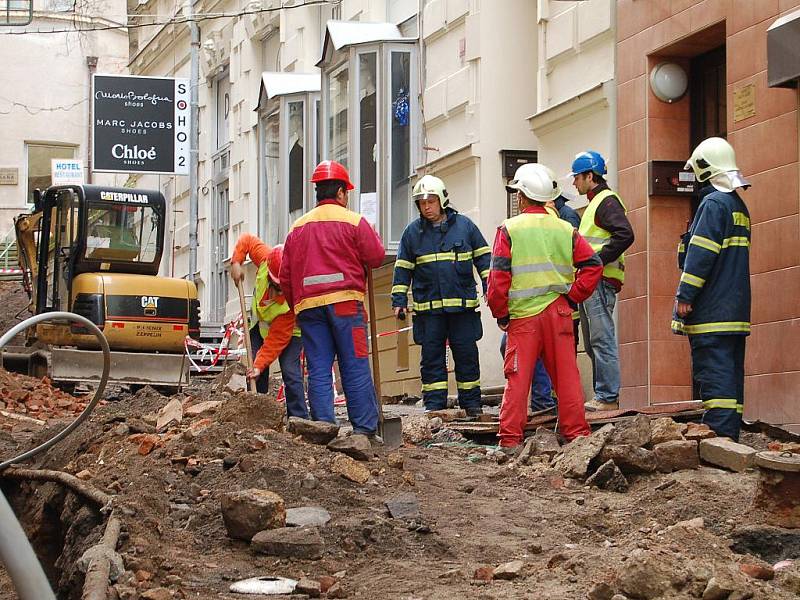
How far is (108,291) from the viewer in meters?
20.7

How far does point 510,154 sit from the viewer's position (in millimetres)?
16547

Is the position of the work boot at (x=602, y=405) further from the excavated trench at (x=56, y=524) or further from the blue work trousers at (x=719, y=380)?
the excavated trench at (x=56, y=524)

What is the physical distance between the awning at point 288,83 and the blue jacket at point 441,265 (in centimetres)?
1130

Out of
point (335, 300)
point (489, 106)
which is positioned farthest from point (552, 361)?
point (489, 106)

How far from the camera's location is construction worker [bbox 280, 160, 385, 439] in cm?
976

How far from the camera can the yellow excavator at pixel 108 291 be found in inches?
809

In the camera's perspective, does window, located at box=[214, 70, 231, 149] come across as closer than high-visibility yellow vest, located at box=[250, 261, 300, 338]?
No

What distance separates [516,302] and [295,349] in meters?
2.73

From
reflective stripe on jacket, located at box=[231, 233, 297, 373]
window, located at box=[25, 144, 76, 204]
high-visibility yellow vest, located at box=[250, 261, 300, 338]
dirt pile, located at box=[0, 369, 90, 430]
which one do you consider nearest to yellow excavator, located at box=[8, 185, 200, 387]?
dirt pile, located at box=[0, 369, 90, 430]

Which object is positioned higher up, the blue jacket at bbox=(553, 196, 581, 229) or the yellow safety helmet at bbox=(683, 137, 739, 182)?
the yellow safety helmet at bbox=(683, 137, 739, 182)

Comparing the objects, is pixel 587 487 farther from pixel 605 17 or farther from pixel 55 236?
pixel 55 236

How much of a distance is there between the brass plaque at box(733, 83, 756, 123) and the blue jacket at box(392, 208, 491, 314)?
2273 millimetres

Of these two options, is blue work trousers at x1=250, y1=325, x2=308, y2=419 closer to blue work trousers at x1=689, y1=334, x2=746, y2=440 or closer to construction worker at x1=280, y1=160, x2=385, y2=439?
construction worker at x1=280, y1=160, x2=385, y2=439

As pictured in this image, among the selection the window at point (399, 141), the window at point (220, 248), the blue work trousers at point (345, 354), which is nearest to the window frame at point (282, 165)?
the window at point (220, 248)
